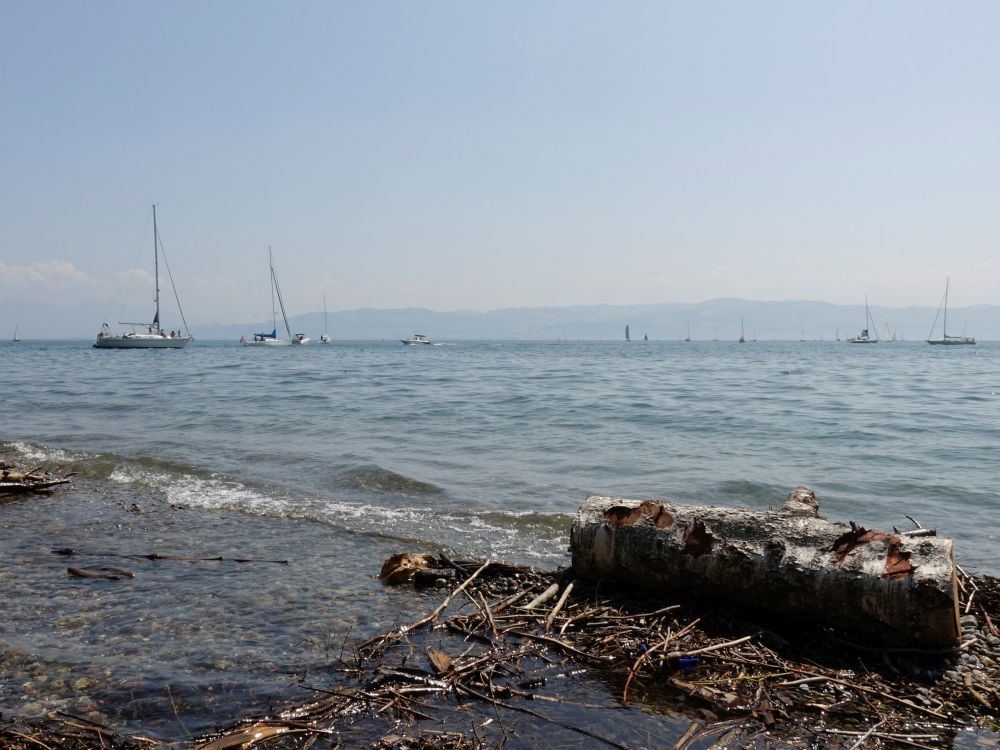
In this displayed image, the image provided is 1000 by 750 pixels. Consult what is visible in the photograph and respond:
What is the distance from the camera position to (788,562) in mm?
5043

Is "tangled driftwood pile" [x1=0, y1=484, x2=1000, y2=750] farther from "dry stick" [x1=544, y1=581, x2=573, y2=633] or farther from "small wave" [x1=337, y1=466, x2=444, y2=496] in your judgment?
"small wave" [x1=337, y1=466, x2=444, y2=496]

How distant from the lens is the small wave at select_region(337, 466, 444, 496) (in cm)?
1128

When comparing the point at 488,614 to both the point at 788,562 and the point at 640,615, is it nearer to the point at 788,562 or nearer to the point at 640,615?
the point at 640,615

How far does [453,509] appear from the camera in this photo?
10.1 m

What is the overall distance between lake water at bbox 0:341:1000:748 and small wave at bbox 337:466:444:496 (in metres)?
0.05

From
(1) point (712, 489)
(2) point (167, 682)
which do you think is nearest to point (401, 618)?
(2) point (167, 682)

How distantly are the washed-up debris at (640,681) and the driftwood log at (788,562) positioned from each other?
0.59ft

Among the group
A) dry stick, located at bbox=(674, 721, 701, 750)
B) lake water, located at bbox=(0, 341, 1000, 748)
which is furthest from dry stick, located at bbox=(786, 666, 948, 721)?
lake water, located at bbox=(0, 341, 1000, 748)

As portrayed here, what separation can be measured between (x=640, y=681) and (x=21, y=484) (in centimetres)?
950

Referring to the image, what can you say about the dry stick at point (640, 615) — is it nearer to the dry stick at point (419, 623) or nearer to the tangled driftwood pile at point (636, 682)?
the tangled driftwood pile at point (636, 682)

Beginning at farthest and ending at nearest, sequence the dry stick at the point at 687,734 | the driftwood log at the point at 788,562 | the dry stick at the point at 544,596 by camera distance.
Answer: the dry stick at the point at 544,596 → the driftwood log at the point at 788,562 → the dry stick at the point at 687,734

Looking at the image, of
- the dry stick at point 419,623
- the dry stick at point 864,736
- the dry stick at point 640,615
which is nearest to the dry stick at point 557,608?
the dry stick at point 640,615

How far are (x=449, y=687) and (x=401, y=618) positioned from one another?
135 cm

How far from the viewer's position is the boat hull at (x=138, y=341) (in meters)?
77.9
